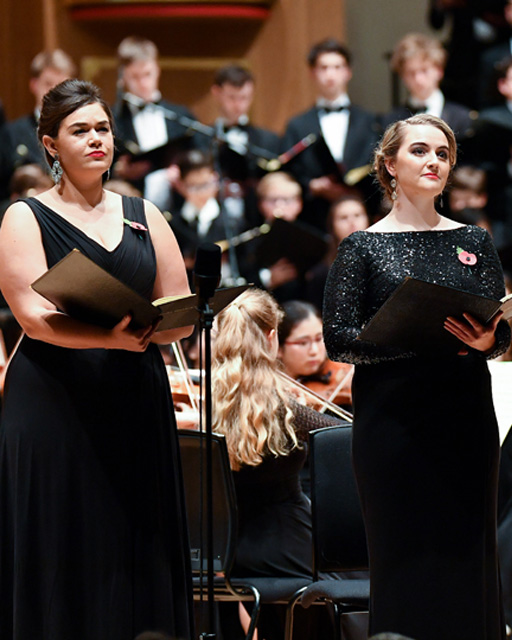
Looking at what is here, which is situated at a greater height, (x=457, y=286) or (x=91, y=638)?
(x=457, y=286)

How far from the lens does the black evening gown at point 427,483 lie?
2.67 meters

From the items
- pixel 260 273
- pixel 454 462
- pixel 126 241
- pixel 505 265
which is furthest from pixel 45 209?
pixel 505 265

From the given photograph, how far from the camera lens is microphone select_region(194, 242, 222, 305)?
98.9 inches

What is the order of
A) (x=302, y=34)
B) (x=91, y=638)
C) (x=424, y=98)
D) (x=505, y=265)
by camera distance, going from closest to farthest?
(x=91, y=638) → (x=505, y=265) → (x=424, y=98) → (x=302, y=34)

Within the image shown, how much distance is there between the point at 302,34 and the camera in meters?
8.37

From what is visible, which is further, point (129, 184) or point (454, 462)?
point (129, 184)

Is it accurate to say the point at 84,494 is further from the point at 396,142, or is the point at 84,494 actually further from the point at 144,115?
the point at 144,115

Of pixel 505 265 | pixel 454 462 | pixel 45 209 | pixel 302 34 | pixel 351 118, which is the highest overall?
pixel 302 34

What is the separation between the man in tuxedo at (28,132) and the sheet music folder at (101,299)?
4184 millimetres

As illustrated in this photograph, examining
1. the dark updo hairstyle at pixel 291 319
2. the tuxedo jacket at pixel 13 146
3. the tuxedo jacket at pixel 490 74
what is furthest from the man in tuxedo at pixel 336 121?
the dark updo hairstyle at pixel 291 319

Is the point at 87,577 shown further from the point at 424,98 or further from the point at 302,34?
the point at 302,34

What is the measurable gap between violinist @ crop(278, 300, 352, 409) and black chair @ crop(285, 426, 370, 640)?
992 millimetres

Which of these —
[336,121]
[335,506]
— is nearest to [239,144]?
[336,121]

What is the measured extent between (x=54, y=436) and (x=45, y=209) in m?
0.54
